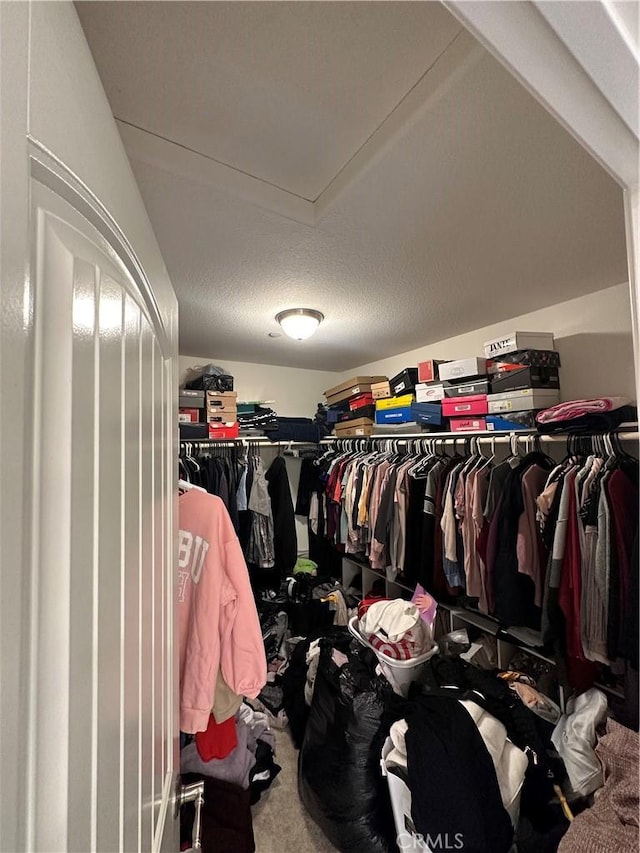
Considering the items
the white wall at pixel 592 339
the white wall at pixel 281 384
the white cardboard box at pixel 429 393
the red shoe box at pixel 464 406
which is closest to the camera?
the white wall at pixel 592 339

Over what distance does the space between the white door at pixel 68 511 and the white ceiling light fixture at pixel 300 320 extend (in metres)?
1.51

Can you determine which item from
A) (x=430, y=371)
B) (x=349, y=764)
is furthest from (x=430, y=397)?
(x=349, y=764)

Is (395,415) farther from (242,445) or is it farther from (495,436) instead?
(242,445)

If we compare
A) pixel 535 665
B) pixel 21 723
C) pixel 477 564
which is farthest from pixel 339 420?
pixel 21 723

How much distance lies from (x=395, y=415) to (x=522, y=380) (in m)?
0.86

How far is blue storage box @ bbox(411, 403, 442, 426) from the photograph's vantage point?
2217mm

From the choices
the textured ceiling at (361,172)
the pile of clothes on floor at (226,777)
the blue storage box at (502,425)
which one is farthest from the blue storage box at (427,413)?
the pile of clothes on floor at (226,777)

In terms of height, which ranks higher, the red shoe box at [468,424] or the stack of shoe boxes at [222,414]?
the stack of shoe boxes at [222,414]

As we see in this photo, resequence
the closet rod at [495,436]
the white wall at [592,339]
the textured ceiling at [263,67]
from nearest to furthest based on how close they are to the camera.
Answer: the textured ceiling at [263,67]
the closet rod at [495,436]
the white wall at [592,339]

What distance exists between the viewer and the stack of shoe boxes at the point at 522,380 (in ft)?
5.76

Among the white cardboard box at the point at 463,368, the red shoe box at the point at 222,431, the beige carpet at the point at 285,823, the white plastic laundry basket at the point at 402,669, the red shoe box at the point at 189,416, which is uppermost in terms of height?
the white cardboard box at the point at 463,368

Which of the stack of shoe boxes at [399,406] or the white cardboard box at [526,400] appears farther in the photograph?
the stack of shoe boxes at [399,406]

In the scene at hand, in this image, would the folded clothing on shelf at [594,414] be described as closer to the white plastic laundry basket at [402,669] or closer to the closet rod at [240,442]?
the white plastic laundry basket at [402,669]

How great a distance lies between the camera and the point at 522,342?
6.01 feet
